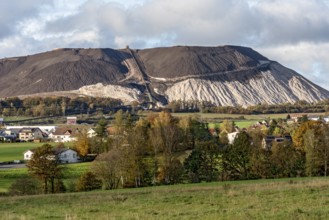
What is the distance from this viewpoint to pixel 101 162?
48.1 m

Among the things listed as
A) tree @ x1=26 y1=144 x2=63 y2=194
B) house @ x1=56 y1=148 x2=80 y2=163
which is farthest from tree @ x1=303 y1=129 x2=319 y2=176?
house @ x1=56 y1=148 x2=80 y2=163

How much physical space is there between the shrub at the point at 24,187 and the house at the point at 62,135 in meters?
75.0

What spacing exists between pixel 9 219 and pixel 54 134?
114m

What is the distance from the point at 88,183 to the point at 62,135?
8190 cm

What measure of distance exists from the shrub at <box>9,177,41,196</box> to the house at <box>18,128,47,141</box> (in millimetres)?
81181

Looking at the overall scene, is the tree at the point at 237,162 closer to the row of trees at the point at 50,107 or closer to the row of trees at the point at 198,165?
the row of trees at the point at 198,165

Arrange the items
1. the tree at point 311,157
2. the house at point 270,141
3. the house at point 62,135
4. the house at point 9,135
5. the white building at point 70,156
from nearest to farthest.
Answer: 1. the tree at point 311,157
2. the house at point 270,141
3. the white building at point 70,156
4. the house at point 62,135
5. the house at point 9,135

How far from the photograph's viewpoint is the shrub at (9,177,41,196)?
4263cm

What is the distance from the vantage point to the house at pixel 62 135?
122m

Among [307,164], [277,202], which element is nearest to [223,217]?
[277,202]

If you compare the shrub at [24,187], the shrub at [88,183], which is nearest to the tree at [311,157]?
the shrub at [88,183]

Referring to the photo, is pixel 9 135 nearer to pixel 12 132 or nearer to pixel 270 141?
pixel 12 132

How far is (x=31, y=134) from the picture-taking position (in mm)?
129750

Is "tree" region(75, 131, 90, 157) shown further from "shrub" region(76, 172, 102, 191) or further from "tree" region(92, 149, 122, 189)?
"shrub" region(76, 172, 102, 191)
